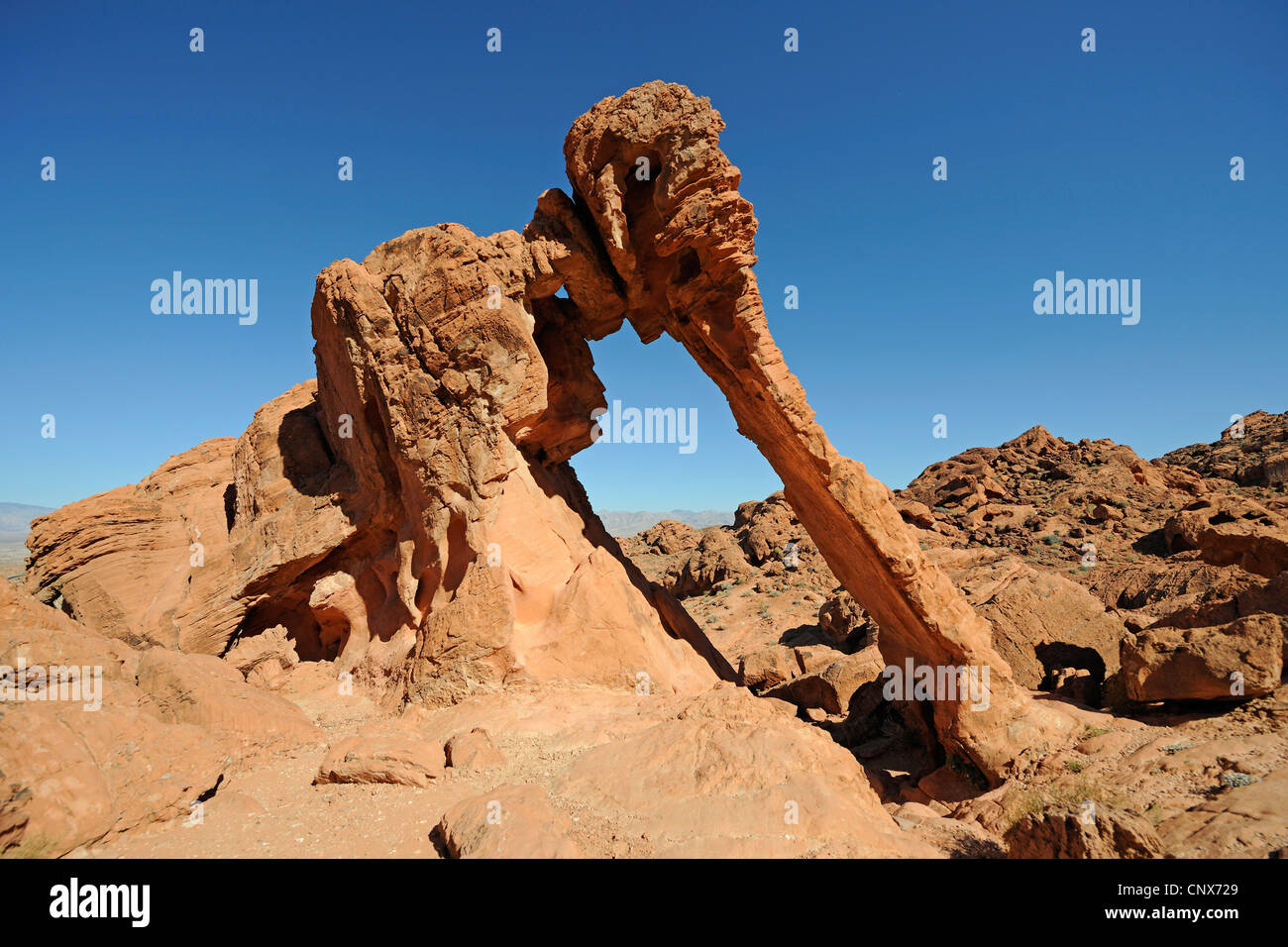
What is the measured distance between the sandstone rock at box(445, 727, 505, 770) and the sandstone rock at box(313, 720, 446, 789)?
0.24m

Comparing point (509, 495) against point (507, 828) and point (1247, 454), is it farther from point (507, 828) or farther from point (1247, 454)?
point (1247, 454)

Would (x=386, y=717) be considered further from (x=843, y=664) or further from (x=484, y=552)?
(x=843, y=664)

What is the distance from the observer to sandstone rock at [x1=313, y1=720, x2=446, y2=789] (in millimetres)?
7562

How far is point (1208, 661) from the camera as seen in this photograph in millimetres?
8531

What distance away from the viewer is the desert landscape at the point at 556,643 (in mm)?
6176

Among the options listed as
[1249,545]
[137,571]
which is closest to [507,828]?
[137,571]

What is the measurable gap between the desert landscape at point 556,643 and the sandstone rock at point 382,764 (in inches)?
1.4

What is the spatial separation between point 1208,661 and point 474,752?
10027 millimetres

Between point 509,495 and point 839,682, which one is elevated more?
point 509,495

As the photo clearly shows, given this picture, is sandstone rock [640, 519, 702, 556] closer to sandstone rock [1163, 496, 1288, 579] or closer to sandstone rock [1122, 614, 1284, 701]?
sandstone rock [1163, 496, 1288, 579]

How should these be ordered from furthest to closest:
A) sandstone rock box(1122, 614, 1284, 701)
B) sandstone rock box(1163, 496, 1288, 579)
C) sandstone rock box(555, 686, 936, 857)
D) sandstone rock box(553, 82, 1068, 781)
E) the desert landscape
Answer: sandstone rock box(1163, 496, 1288, 579) → sandstone rock box(553, 82, 1068, 781) → sandstone rock box(1122, 614, 1284, 701) → the desert landscape → sandstone rock box(555, 686, 936, 857)

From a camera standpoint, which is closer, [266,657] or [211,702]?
[211,702]

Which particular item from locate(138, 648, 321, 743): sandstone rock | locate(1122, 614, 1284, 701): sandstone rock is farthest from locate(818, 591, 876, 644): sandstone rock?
locate(138, 648, 321, 743): sandstone rock
